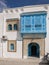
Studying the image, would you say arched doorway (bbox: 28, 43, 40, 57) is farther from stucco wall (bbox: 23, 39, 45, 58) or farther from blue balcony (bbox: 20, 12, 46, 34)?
blue balcony (bbox: 20, 12, 46, 34)

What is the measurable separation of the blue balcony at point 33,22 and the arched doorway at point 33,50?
136 cm

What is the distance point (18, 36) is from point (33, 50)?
72.7 inches

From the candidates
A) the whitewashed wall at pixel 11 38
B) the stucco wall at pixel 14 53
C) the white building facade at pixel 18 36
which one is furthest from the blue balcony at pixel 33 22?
the stucco wall at pixel 14 53

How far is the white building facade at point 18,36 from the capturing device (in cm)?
1537

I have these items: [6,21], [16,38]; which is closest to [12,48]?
[16,38]

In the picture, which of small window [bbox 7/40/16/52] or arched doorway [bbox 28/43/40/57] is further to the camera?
small window [bbox 7/40/16/52]

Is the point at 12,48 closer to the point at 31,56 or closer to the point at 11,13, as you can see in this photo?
the point at 31,56

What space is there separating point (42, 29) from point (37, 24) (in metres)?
0.61

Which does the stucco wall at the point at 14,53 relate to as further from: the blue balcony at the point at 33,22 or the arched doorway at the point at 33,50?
the blue balcony at the point at 33,22

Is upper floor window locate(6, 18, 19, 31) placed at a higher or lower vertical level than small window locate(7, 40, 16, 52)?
higher

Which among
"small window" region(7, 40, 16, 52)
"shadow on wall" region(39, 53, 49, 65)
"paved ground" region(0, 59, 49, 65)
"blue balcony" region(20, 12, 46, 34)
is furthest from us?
"small window" region(7, 40, 16, 52)

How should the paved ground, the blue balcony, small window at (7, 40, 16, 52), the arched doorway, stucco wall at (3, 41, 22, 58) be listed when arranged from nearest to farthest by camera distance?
the paved ground
the blue balcony
the arched doorway
stucco wall at (3, 41, 22, 58)
small window at (7, 40, 16, 52)

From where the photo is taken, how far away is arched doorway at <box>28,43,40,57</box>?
15946 mm

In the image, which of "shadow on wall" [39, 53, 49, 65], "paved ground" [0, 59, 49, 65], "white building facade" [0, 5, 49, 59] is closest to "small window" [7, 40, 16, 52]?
"white building facade" [0, 5, 49, 59]
